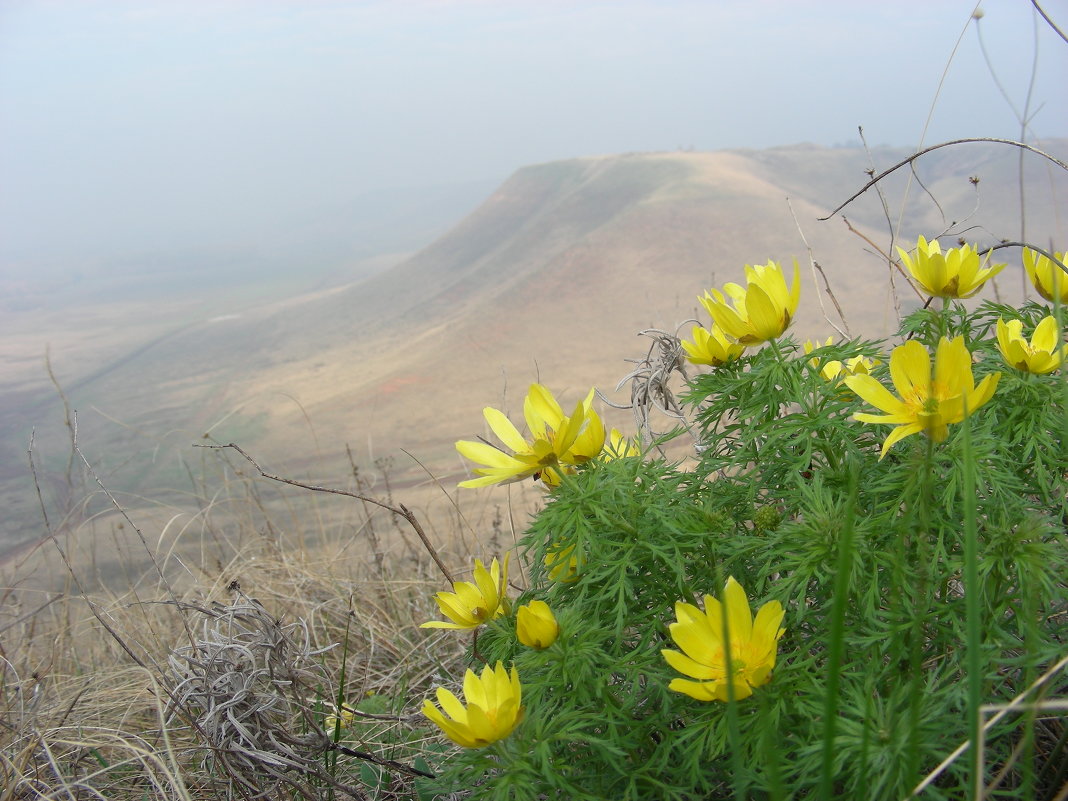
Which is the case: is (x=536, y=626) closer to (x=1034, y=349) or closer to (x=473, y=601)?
(x=473, y=601)

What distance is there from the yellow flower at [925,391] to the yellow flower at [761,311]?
0.13m

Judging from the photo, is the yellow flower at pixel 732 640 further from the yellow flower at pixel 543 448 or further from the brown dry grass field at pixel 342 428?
the brown dry grass field at pixel 342 428

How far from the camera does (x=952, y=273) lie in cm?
88

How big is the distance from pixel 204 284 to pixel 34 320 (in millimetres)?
6211

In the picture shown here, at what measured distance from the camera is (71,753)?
1298 mm

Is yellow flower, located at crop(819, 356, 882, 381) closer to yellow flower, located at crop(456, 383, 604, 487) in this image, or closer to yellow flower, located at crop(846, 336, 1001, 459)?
yellow flower, located at crop(846, 336, 1001, 459)

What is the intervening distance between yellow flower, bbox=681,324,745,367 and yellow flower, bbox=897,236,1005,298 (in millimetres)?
222

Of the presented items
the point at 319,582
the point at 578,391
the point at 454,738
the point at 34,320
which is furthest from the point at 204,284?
the point at 454,738

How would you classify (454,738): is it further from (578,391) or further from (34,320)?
(34,320)

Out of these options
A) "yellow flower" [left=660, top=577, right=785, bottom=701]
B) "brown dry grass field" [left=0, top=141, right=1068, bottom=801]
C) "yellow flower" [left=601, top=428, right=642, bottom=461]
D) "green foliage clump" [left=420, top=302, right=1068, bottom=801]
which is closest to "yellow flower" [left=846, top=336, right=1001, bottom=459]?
"green foliage clump" [left=420, top=302, right=1068, bottom=801]

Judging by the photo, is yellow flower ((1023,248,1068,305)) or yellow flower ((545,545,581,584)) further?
yellow flower ((1023,248,1068,305))

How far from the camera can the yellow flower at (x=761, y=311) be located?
809 mm

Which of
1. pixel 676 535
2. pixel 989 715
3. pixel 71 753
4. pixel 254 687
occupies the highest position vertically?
pixel 676 535

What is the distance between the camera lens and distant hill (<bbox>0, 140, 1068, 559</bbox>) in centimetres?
708
